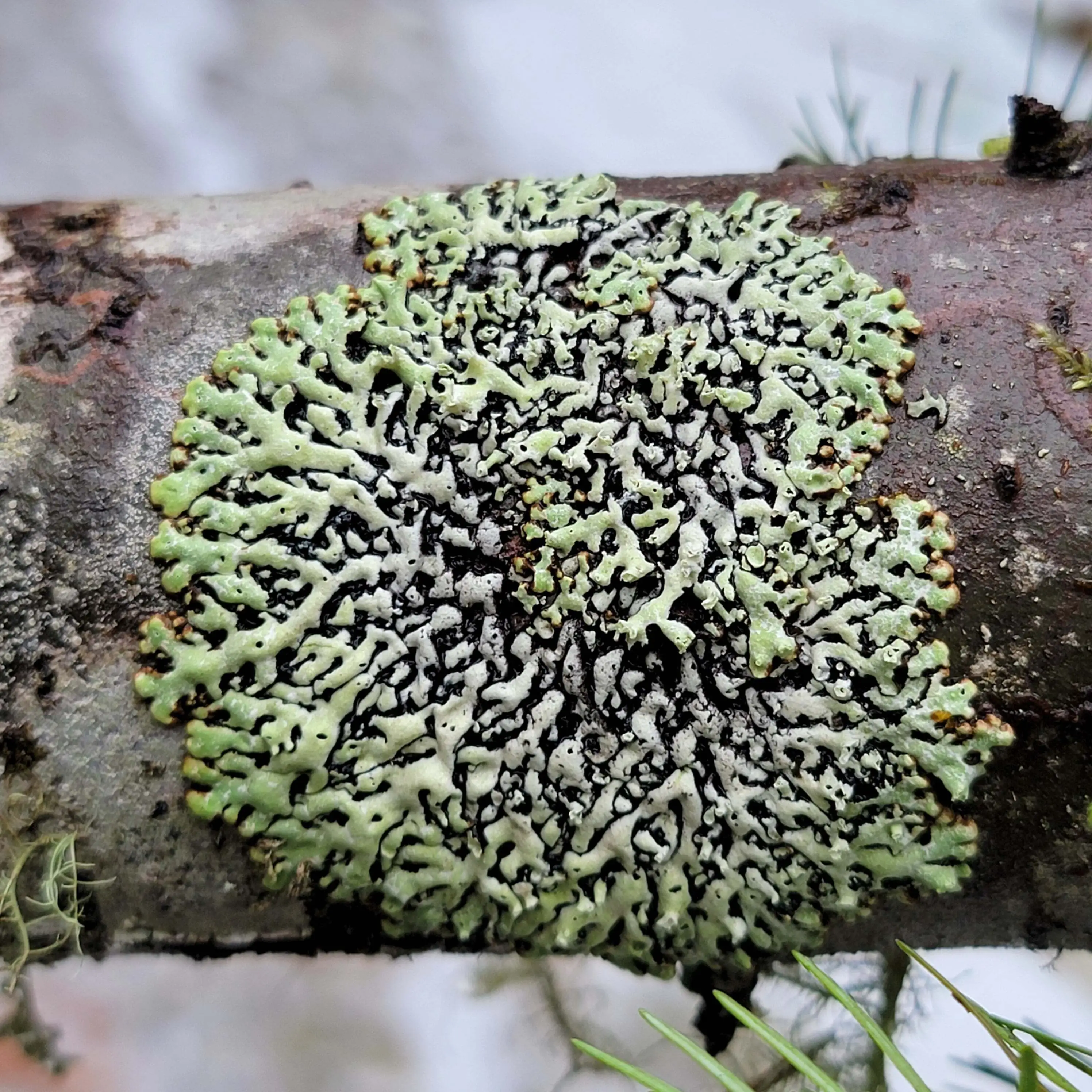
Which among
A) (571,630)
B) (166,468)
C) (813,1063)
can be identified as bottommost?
(813,1063)

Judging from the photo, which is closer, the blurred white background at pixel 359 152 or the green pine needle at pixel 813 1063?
the green pine needle at pixel 813 1063

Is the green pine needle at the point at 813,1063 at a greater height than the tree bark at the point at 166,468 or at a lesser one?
lesser

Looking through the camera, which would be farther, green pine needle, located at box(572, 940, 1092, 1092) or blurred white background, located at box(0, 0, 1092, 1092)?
blurred white background, located at box(0, 0, 1092, 1092)

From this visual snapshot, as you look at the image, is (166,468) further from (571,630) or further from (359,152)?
(359,152)

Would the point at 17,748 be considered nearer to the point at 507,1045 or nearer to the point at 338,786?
the point at 338,786

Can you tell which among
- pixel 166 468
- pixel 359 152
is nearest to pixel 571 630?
pixel 166 468
